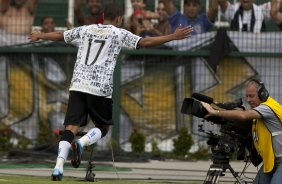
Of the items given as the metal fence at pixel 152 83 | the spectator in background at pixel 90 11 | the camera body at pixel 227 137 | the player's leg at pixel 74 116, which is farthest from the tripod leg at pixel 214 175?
the spectator in background at pixel 90 11

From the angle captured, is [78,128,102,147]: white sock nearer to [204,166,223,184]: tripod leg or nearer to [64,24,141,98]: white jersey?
[64,24,141,98]: white jersey

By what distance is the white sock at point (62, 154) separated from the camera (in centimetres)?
1183

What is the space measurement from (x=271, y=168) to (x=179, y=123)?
23.6ft

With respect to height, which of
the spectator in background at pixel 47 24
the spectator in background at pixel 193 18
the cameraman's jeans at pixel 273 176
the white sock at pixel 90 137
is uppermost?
the spectator in background at pixel 193 18

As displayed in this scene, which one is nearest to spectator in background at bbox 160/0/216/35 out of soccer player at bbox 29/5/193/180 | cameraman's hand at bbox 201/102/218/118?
soccer player at bbox 29/5/193/180

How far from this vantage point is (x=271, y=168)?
1105cm

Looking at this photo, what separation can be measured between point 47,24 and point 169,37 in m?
6.54

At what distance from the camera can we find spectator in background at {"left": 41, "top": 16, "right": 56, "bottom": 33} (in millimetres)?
18344

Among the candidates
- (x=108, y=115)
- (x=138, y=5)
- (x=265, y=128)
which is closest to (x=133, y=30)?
(x=138, y=5)

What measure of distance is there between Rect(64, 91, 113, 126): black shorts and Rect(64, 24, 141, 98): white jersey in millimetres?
92

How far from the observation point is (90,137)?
40.3 feet

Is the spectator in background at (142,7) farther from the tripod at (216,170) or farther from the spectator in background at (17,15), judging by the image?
the tripod at (216,170)

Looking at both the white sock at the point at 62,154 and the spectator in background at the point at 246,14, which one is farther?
the spectator in background at the point at 246,14

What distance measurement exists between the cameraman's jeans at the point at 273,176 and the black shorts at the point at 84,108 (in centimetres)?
226
